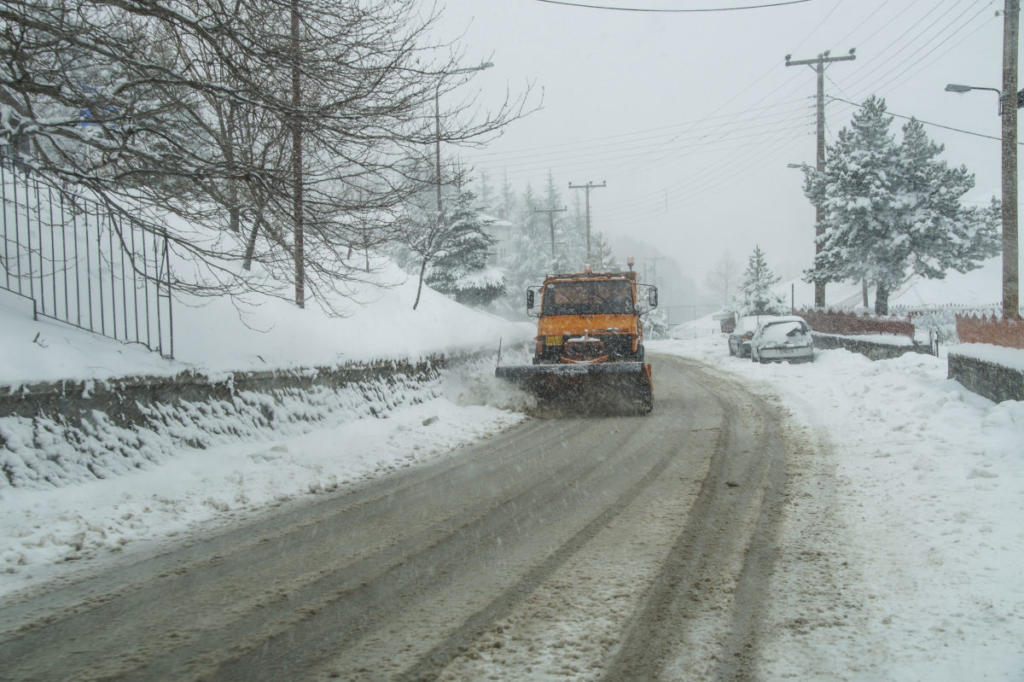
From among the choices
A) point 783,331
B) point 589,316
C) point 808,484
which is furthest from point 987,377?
point 783,331

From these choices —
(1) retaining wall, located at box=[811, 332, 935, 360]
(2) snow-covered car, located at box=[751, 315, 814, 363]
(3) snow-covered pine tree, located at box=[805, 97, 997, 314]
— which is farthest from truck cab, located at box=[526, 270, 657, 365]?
(3) snow-covered pine tree, located at box=[805, 97, 997, 314]

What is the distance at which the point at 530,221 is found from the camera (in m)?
79.1

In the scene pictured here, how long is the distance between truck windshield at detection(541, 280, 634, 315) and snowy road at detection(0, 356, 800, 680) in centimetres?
677

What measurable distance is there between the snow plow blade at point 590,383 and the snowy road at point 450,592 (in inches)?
174

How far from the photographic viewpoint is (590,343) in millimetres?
12680

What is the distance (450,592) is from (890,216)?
37.6m

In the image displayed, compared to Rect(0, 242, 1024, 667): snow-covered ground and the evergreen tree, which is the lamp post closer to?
Rect(0, 242, 1024, 667): snow-covered ground

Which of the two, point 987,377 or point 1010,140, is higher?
point 1010,140

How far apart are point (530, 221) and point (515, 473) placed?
73.2 meters

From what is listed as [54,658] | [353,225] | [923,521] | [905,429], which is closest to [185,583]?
[54,658]

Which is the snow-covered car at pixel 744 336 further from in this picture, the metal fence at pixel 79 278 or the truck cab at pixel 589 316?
the metal fence at pixel 79 278

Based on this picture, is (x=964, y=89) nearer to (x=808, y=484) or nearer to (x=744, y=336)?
(x=744, y=336)

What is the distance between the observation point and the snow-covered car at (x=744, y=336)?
84.0 feet

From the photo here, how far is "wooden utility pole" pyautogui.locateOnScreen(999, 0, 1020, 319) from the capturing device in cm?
1603
